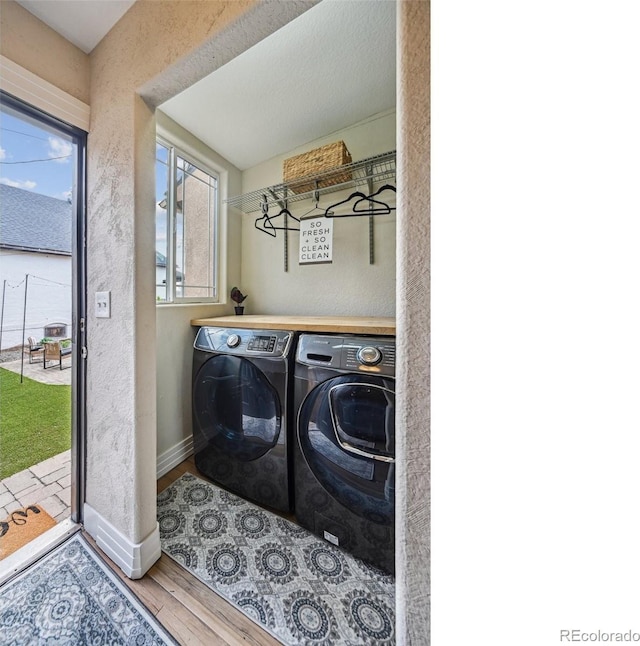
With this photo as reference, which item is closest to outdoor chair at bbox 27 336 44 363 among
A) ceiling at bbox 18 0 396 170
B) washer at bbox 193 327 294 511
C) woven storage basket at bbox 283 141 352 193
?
washer at bbox 193 327 294 511

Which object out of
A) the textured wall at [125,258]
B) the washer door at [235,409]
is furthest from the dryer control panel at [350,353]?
the textured wall at [125,258]

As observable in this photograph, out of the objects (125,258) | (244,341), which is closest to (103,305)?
(125,258)

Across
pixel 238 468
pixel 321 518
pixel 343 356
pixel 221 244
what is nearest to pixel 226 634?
pixel 321 518

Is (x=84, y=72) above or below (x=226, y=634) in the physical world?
above

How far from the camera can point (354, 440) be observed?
1.08m

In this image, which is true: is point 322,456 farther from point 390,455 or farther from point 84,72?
point 84,72

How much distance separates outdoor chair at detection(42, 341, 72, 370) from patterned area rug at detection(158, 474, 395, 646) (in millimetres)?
917

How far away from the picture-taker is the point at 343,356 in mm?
1095

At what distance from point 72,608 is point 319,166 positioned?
2.29 m

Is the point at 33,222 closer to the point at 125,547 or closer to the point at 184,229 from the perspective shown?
the point at 184,229

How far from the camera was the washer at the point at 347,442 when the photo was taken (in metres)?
1.02
